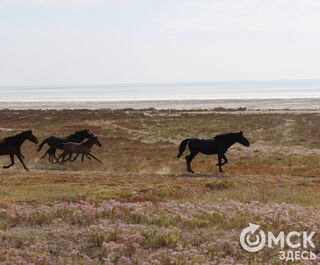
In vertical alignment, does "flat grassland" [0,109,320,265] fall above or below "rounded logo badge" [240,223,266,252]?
below

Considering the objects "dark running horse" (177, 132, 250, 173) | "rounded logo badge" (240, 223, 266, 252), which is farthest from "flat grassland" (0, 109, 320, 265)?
"dark running horse" (177, 132, 250, 173)

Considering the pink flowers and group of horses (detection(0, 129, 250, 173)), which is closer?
the pink flowers

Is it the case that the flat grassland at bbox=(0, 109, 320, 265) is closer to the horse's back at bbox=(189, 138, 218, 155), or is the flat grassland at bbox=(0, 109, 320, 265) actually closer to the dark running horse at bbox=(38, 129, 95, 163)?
the dark running horse at bbox=(38, 129, 95, 163)

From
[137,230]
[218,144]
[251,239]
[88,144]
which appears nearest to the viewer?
[251,239]

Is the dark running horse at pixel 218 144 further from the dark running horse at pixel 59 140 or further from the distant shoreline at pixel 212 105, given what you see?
the distant shoreline at pixel 212 105

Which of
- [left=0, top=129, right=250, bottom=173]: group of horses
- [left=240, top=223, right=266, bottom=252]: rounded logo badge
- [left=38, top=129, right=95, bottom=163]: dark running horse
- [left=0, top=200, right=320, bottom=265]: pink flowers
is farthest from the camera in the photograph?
[left=38, top=129, right=95, bottom=163]: dark running horse

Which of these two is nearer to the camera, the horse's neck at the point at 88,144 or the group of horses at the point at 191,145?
the group of horses at the point at 191,145

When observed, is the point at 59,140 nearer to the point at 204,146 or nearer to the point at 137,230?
the point at 204,146

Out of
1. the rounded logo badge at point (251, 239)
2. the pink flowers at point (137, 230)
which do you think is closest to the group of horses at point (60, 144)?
the pink flowers at point (137, 230)

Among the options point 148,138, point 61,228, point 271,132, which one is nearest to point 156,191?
point 61,228

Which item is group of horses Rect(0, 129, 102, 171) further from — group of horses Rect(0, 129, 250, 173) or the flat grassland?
the flat grassland

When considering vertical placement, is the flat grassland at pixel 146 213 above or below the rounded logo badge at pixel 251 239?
below

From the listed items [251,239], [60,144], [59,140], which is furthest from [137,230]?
[59,140]

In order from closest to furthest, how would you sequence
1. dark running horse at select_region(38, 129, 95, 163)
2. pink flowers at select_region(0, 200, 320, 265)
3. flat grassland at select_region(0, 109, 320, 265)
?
pink flowers at select_region(0, 200, 320, 265), flat grassland at select_region(0, 109, 320, 265), dark running horse at select_region(38, 129, 95, 163)
